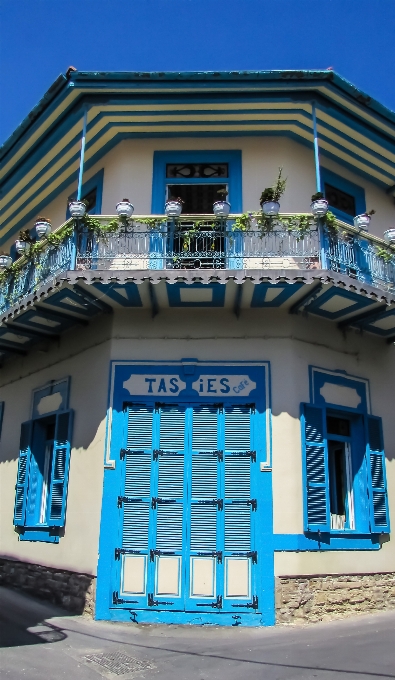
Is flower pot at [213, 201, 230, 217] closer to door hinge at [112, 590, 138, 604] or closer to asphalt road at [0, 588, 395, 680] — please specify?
door hinge at [112, 590, 138, 604]

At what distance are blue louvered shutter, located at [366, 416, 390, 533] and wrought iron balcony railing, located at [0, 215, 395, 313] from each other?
2.63 m

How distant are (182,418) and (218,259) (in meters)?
2.61

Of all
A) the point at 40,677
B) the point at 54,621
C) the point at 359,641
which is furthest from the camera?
the point at 54,621

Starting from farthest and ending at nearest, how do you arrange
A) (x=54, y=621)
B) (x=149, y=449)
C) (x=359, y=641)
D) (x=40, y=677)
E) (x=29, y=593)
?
(x=29, y=593)
(x=149, y=449)
(x=54, y=621)
(x=359, y=641)
(x=40, y=677)

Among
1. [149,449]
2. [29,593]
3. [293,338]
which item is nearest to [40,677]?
[149,449]

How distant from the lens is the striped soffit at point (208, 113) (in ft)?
31.5

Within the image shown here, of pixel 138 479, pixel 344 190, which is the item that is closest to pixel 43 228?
pixel 138 479

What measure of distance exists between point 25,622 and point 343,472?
5.44 meters

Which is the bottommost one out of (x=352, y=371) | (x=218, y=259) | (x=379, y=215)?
(x=352, y=371)

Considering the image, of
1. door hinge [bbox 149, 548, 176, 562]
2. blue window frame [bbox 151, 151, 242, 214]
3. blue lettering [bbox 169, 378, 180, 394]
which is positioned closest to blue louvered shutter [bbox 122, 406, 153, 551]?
door hinge [bbox 149, 548, 176, 562]

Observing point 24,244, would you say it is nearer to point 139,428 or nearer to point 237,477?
point 139,428

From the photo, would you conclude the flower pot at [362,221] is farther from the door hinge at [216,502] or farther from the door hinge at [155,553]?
the door hinge at [155,553]

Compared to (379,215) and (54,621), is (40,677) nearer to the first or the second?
(54,621)

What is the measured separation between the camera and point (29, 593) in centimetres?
984
